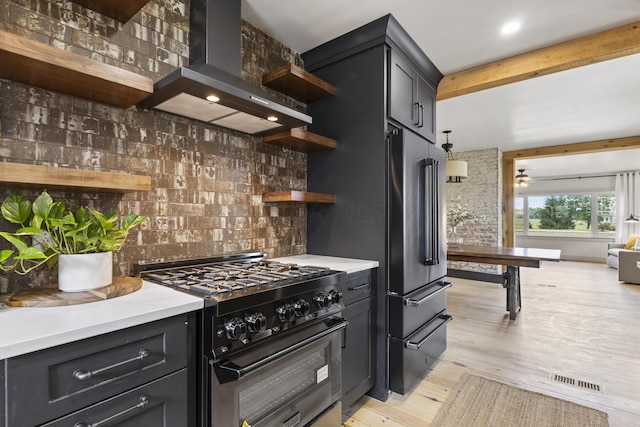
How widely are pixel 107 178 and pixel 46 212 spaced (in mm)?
253

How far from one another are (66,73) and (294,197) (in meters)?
1.37

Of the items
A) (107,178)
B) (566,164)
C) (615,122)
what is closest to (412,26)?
(107,178)

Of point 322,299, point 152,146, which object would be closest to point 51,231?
point 152,146

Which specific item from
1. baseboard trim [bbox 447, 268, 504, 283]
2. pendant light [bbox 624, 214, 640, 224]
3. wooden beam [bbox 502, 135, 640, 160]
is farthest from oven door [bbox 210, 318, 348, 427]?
pendant light [bbox 624, 214, 640, 224]

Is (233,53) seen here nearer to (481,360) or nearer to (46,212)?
(46,212)

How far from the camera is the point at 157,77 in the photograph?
1819 millimetres

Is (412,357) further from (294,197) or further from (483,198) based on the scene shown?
(483,198)

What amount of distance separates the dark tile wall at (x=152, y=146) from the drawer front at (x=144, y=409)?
0.76m

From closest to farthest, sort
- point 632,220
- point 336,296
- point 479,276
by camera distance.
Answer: point 336,296 → point 479,276 → point 632,220

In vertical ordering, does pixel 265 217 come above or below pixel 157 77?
below

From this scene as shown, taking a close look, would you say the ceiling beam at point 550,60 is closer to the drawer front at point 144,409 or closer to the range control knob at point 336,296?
the range control knob at point 336,296

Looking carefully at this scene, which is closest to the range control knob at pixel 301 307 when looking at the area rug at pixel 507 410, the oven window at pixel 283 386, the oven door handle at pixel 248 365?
the oven door handle at pixel 248 365

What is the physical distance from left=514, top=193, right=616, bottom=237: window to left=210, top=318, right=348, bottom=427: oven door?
1139 cm

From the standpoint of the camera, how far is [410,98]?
2.62m
